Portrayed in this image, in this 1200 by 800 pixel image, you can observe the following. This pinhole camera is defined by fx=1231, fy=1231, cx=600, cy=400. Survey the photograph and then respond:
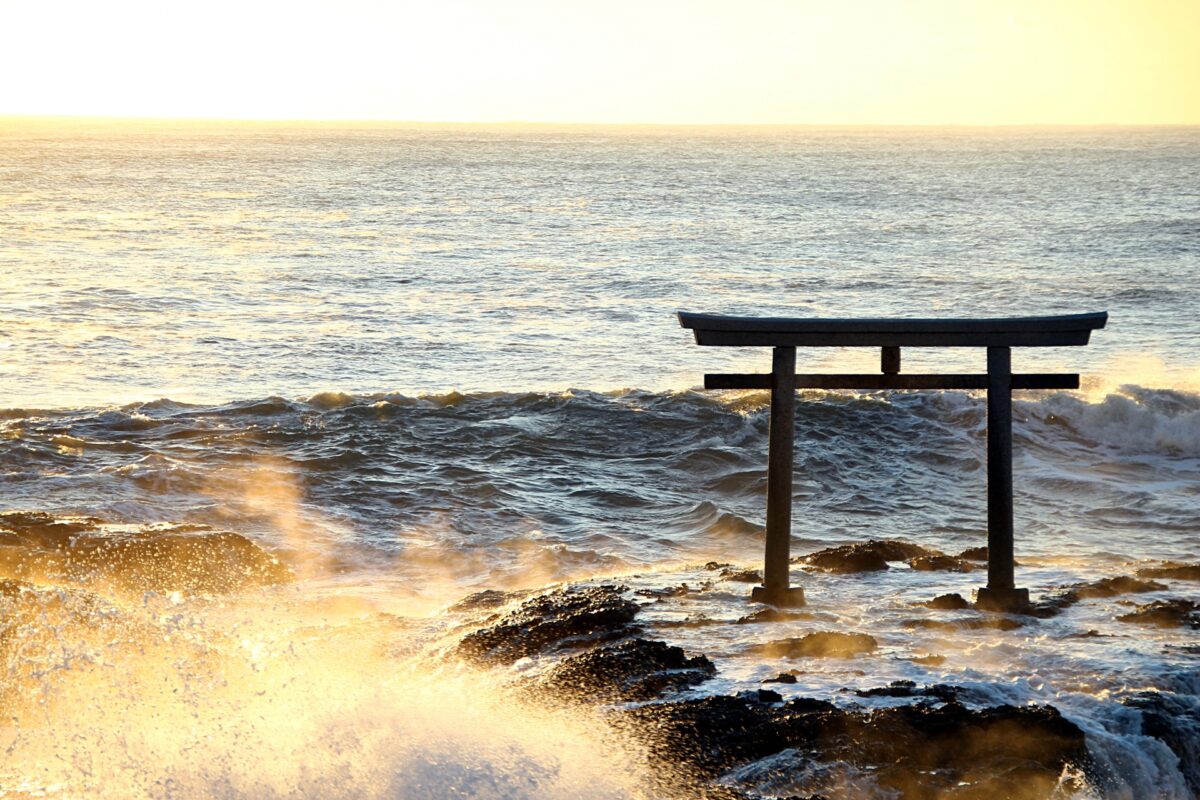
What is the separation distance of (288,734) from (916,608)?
17.8ft

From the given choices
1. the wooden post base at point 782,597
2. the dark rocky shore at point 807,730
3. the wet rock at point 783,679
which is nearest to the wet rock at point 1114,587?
the wooden post base at point 782,597

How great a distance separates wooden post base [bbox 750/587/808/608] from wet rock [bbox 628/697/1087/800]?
2.62m

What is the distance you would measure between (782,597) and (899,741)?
3.24 m

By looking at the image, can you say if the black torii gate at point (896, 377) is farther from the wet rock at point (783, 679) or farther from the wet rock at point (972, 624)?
the wet rock at point (783, 679)

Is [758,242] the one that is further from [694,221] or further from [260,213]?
[260,213]

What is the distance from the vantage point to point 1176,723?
25.9ft

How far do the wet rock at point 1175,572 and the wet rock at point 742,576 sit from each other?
3.72 m

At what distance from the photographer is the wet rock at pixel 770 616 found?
10.3 m

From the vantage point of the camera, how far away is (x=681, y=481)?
1780cm

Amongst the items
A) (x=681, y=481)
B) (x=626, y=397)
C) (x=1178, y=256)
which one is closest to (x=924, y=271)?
(x=1178, y=256)

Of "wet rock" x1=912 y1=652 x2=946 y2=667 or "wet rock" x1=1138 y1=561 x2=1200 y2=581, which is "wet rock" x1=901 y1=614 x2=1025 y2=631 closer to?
"wet rock" x1=912 y1=652 x2=946 y2=667

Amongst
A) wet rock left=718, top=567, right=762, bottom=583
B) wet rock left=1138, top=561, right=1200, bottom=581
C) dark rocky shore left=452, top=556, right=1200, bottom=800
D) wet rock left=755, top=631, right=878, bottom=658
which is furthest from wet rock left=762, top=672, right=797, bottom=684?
wet rock left=1138, top=561, right=1200, bottom=581

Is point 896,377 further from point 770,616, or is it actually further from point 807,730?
point 807,730

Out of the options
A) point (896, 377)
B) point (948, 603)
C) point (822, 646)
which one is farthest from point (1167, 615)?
point (822, 646)
